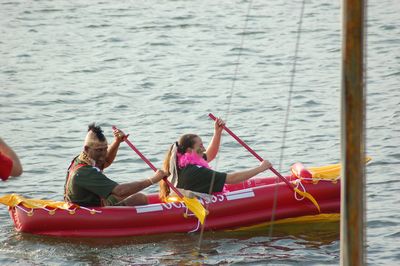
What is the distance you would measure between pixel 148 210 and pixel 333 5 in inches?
609

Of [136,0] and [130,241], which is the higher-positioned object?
[136,0]

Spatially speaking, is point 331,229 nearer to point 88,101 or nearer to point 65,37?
point 88,101

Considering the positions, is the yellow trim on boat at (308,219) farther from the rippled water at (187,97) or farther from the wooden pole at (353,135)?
the wooden pole at (353,135)

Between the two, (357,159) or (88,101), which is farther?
(88,101)

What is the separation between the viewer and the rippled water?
13.0 metres

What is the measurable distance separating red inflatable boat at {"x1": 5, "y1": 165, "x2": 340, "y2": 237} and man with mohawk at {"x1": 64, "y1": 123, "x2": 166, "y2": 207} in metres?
0.15

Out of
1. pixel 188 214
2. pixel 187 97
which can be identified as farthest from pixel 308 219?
pixel 187 97

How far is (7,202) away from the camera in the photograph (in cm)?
1298

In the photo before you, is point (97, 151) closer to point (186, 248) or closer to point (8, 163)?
point (186, 248)

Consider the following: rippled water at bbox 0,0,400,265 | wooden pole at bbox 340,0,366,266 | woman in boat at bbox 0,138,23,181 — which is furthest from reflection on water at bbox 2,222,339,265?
wooden pole at bbox 340,0,366,266

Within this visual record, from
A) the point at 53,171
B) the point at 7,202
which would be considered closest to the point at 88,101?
the point at 53,171

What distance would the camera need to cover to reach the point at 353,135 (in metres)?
7.79

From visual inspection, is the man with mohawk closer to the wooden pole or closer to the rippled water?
the rippled water

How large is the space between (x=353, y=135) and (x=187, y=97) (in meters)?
12.9
